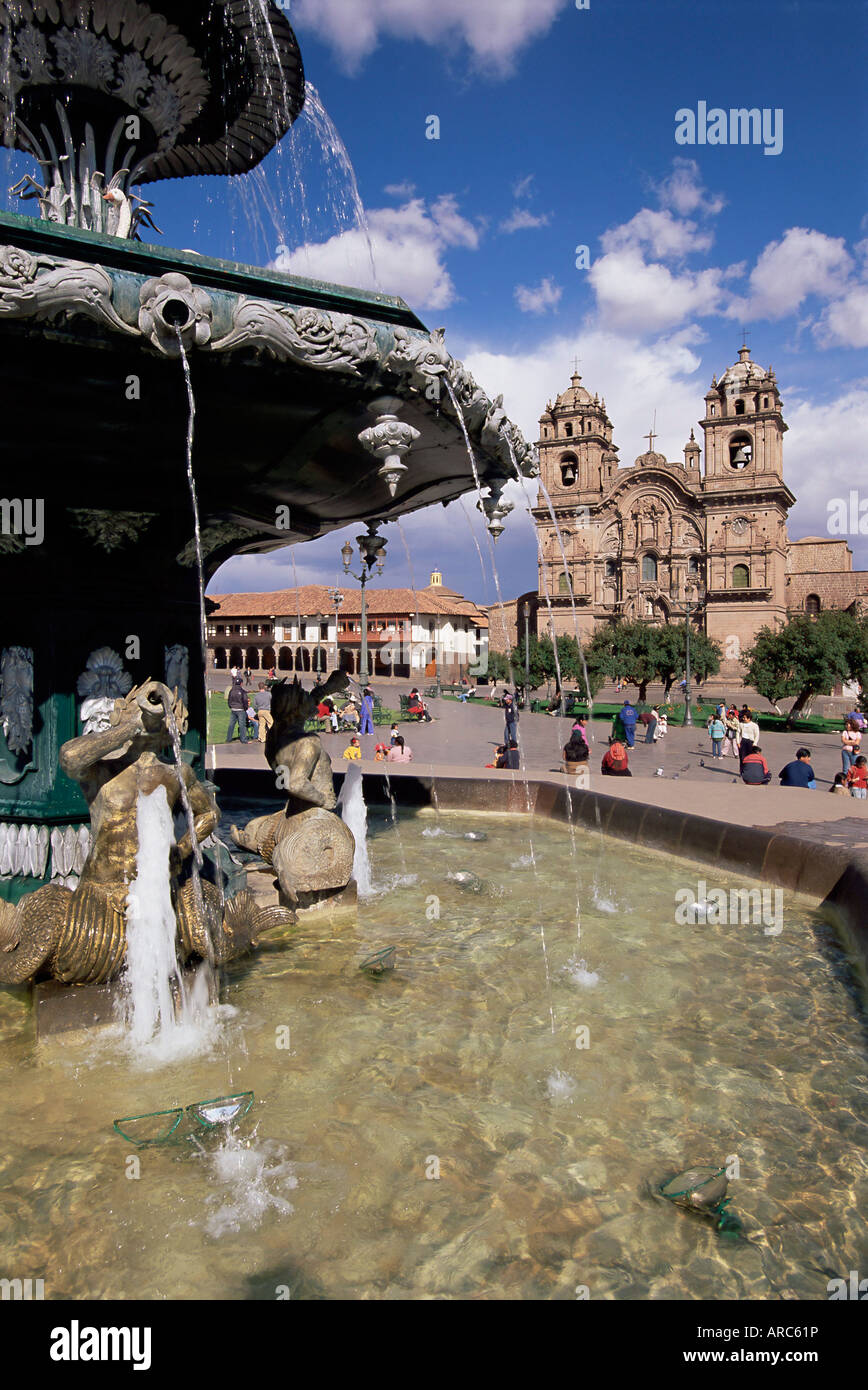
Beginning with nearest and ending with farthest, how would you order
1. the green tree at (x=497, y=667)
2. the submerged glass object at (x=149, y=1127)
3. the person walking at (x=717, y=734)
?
Result: the submerged glass object at (x=149, y=1127) → the person walking at (x=717, y=734) → the green tree at (x=497, y=667)

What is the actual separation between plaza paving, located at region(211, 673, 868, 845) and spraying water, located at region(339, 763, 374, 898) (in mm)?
2821

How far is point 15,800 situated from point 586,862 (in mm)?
4555

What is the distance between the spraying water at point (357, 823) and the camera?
6309 millimetres

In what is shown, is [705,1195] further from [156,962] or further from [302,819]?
[302,819]

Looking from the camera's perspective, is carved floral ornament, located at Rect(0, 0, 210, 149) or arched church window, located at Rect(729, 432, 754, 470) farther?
arched church window, located at Rect(729, 432, 754, 470)

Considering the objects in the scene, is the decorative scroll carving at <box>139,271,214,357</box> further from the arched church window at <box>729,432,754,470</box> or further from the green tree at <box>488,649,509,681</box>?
the arched church window at <box>729,432,754,470</box>

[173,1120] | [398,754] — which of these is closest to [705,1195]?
[173,1120]

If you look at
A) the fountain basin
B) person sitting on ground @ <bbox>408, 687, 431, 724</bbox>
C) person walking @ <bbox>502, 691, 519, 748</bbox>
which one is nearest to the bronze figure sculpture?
the fountain basin

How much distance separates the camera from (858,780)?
1183 cm

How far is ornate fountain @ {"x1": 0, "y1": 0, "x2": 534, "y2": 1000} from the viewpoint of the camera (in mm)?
3473

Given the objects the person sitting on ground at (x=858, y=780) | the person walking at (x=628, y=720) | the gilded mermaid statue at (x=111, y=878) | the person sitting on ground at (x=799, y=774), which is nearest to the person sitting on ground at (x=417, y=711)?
the person walking at (x=628, y=720)

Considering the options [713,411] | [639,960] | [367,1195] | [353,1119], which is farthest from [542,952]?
[713,411]

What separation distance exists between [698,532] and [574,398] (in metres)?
18.2

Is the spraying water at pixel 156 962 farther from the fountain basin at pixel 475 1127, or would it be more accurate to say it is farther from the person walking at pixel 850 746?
the person walking at pixel 850 746
